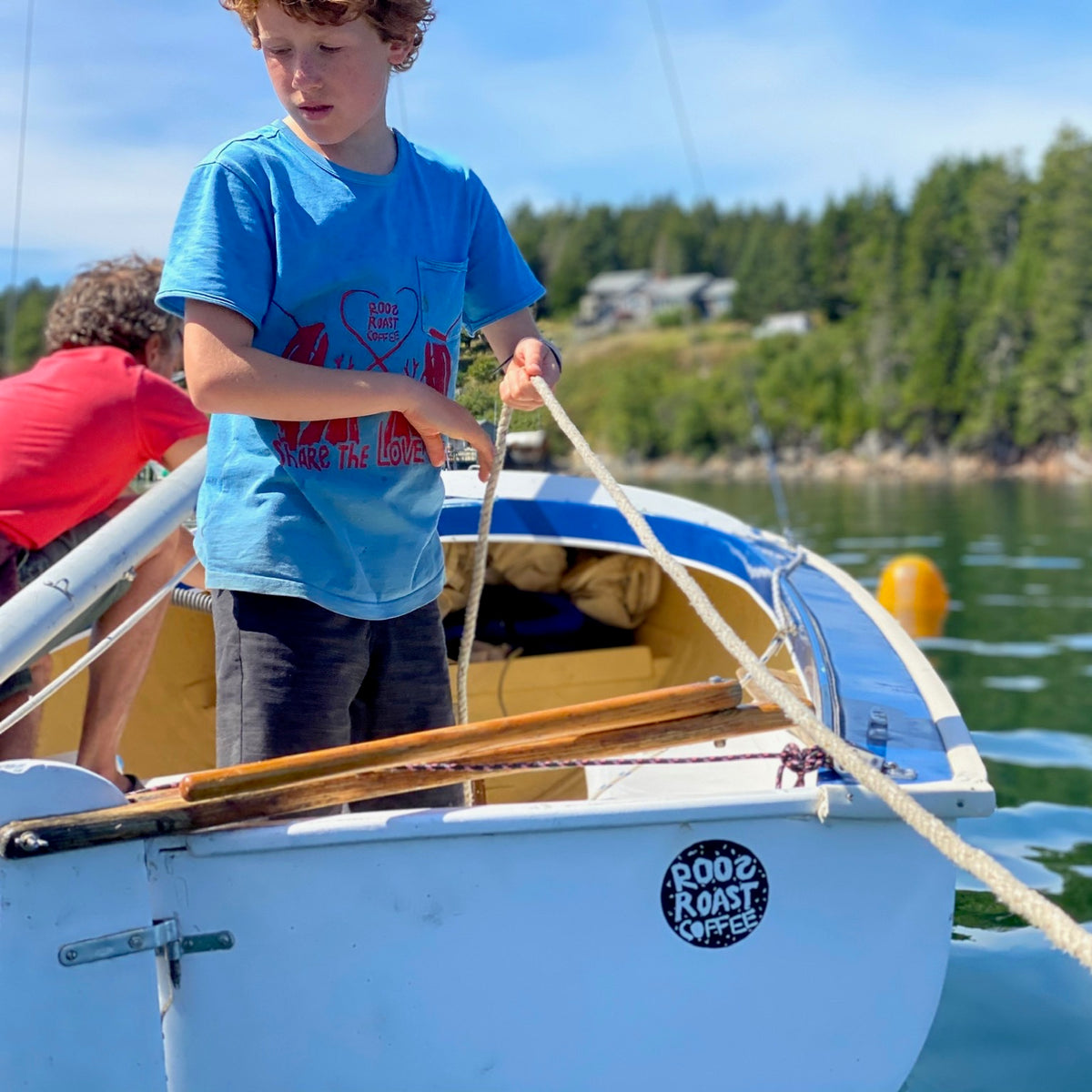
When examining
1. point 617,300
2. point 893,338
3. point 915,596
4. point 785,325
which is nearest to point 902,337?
point 893,338

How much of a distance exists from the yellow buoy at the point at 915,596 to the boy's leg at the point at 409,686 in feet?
23.1

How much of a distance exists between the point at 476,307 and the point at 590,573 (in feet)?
6.48

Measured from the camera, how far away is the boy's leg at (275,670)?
71.3 inches

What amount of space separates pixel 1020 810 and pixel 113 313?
325 centimetres

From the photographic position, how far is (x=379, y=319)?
1.88 m

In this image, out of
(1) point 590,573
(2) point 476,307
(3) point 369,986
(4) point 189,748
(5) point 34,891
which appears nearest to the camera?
(5) point 34,891

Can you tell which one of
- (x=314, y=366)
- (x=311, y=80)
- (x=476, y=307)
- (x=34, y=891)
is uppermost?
(x=311, y=80)

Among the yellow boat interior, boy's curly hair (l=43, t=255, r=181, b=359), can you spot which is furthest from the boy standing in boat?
the yellow boat interior

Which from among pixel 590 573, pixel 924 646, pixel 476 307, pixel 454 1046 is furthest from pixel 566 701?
pixel 924 646

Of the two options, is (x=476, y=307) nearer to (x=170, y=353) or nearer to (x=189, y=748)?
(x=170, y=353)

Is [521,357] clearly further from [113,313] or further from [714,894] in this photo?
[113,313]

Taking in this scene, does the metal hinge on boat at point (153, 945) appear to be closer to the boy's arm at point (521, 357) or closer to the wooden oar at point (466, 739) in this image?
the wooden oar at point (466, 739)

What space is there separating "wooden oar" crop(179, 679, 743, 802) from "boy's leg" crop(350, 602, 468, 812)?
262 mm

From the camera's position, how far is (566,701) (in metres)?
3.92
